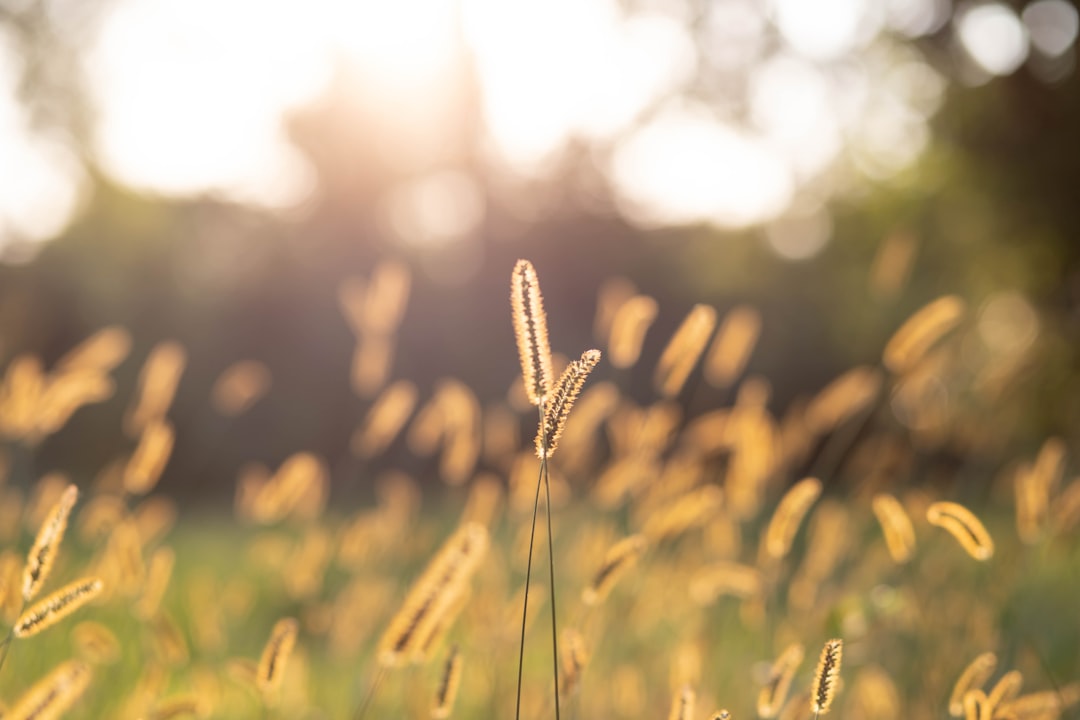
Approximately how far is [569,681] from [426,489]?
901 centimetres

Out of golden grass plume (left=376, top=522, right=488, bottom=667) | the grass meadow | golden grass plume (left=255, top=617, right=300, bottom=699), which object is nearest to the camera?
golden grass plume (left=376, top=522, right=488, bottom=667)

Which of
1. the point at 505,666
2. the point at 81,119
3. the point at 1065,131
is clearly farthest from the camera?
the point at 81,119

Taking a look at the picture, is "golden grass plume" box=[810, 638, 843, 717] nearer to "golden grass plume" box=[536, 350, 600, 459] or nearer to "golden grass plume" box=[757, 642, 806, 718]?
"golden grass plume" box=[757, 642, 806, 718]

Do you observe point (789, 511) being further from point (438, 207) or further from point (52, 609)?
point (438, 207)

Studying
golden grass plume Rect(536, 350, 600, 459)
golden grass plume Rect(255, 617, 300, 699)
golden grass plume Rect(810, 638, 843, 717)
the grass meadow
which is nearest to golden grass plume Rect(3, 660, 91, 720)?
the grass meadow

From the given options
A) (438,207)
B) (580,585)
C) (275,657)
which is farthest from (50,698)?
(438,207)

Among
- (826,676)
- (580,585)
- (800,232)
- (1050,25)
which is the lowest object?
(826,676)

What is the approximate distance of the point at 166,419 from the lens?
1149 centimetres

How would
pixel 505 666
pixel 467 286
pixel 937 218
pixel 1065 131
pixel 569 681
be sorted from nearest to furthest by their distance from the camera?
pixel 569 681
pixel 505 666
pixel 1065 131
pixel 937 218
pixel 467 286

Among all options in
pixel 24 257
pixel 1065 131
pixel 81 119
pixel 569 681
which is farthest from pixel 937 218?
pixel 81 119

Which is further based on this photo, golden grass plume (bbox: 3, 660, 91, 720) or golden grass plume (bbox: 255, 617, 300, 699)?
golden grass plume (bbox: 255, 617, 300, 699)

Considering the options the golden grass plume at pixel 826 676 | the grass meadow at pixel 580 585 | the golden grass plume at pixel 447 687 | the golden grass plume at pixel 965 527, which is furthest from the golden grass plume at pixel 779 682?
the golden grass plume at pixel 447 687

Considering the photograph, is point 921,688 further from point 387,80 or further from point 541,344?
point 387,80

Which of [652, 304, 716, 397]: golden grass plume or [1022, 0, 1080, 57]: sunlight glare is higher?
[1022, 0, 1080, 57]: sunlight glare
